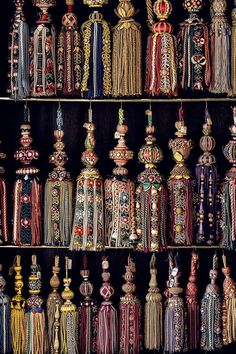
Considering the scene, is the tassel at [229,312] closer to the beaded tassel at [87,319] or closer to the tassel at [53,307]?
the beaded tassel at [87,319]

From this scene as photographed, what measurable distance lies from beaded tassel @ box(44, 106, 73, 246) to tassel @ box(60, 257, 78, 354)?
203 mm

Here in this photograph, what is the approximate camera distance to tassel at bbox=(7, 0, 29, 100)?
509 cm

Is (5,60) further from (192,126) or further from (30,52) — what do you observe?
(192,126)

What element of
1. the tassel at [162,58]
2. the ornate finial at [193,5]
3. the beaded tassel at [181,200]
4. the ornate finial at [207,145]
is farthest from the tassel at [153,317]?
the ornate finial at [193,5]

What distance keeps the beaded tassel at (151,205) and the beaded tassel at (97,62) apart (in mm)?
309

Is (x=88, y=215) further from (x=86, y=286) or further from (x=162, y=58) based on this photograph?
(x=162, y=58)

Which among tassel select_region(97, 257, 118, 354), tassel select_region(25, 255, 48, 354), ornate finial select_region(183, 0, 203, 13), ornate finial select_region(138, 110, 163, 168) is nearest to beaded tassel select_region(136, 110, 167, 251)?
ornate finial select_region(138, 110, 163, 168)

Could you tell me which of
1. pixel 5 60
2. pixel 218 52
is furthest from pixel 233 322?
pixel 5 60

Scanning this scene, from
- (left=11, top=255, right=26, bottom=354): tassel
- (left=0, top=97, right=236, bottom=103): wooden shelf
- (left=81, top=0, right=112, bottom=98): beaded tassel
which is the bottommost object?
(left=11, top=255, right=26, bottom=354): tassel

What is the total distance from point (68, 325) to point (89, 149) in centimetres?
72

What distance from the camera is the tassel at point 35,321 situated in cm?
516

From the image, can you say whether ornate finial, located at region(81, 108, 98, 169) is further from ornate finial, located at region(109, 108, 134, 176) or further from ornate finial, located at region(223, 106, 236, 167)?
ornate finial, located at region(223, 106, 236, 167)

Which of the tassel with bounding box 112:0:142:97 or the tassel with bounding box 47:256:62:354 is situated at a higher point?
the tassel with bounding box 112:0:142:97

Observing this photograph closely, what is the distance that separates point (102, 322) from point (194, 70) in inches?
43.0
